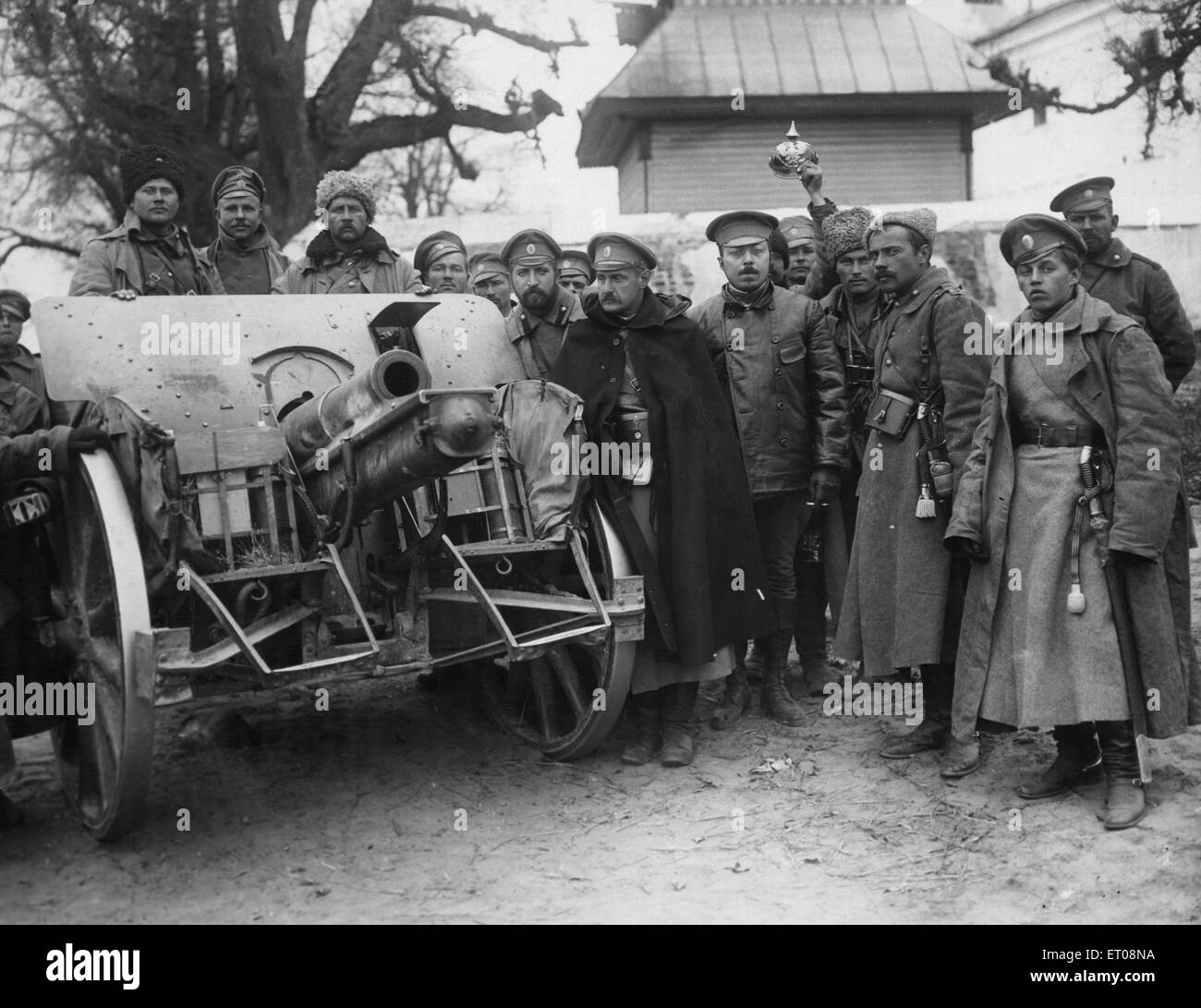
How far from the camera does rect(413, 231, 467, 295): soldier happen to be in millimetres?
6469

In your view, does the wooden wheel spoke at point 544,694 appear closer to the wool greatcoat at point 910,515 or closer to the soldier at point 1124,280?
the wool greatcoat at point 910,515

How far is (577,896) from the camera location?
4.09m

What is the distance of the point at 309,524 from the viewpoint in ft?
15.4

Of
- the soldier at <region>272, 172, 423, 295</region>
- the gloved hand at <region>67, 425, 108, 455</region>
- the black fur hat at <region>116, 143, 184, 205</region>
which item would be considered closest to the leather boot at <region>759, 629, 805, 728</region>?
the soldier at <region>272, 172, 423, 295</region>

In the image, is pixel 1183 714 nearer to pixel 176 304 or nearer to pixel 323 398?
pixel 323 398

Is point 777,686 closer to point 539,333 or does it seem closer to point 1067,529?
point 1067,529

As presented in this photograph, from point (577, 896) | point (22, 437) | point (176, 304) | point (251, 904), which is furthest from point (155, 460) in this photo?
point (577, 896)

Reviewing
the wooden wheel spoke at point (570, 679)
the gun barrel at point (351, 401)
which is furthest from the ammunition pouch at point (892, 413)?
the gun barrel at point (351, 401)

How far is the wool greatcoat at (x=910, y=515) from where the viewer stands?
15.8ft

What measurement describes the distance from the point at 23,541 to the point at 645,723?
7.88 feet

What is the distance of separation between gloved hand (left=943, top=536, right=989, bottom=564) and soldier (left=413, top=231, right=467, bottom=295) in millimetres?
2852

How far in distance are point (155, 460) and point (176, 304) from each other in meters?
1.07

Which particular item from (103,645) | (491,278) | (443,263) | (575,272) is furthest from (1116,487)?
(443,263)

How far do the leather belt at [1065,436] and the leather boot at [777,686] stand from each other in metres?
1.51
